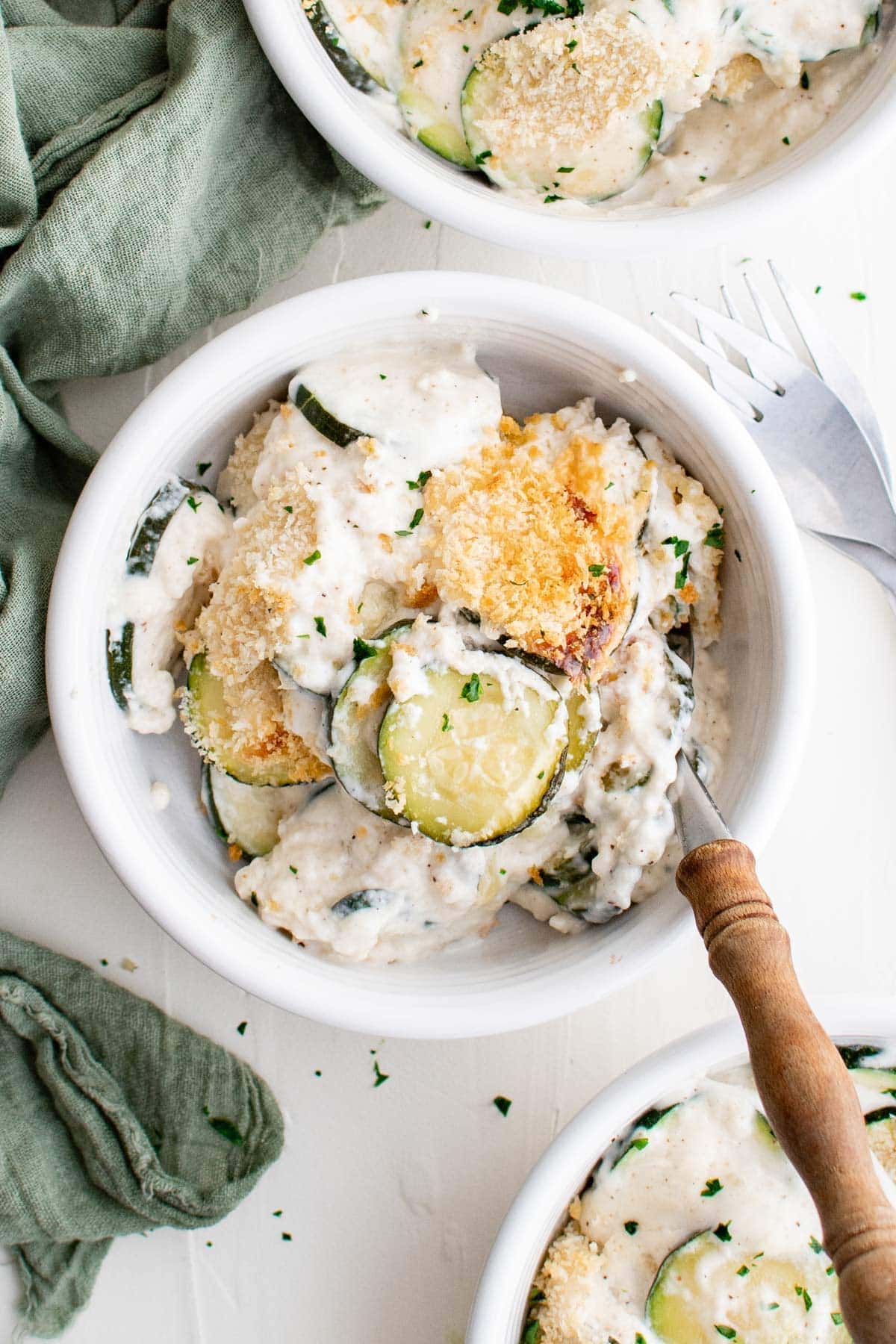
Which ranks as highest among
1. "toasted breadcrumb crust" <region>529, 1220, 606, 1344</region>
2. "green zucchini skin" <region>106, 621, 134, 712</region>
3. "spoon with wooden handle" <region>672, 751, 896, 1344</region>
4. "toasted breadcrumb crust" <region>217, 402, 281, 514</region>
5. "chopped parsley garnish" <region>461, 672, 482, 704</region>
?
"toasted breadcrumb crust" <region>217, 402, 281, 514</region>

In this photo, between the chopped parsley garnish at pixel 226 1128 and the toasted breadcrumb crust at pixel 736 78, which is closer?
the toasted breadcrumb crust at pixel 736 78

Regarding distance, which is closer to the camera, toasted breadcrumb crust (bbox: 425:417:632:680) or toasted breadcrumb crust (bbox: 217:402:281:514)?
toasted breadcrumb crust (bbox: 425:417:632:680)

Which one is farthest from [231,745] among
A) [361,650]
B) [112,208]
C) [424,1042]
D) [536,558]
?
[112,208]

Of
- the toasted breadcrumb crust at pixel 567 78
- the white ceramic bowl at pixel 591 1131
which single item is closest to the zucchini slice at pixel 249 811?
the white ceramic bowl at pixel 591 1131

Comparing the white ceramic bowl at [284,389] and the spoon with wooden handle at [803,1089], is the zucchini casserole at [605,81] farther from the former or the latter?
the spoon with wooden handle at [803,1089]

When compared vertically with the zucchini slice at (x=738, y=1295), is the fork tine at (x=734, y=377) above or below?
above

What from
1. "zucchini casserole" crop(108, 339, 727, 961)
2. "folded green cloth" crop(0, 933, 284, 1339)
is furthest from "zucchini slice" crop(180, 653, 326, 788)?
"folded green cloth" crop(0, 933, 284, 1339)

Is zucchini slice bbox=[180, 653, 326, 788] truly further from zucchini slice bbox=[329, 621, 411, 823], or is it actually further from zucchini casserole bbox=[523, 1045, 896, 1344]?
zucchini casserole bbox=[523, 1045, 896, 1344]
